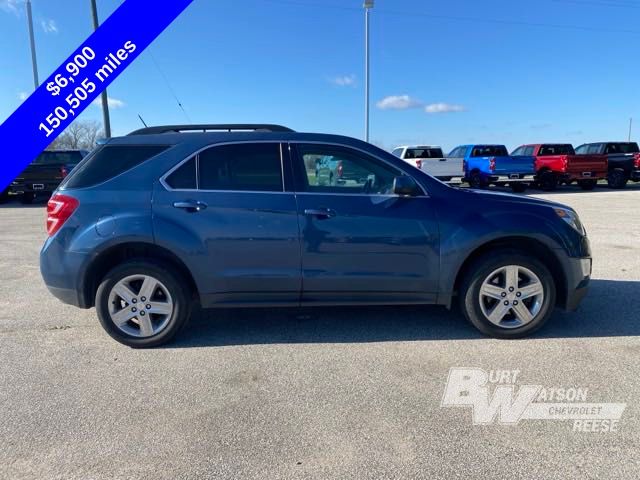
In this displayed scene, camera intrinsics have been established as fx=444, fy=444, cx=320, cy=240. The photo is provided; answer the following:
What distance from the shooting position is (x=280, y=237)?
3.70 m

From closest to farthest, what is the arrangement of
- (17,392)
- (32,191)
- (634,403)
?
(634,403)
(17,392)
(32,191)

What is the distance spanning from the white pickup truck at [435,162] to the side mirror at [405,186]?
15.7m

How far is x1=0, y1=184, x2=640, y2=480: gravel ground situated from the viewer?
7.84ft

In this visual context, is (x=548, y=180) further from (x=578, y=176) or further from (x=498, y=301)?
(x=498, y=301)

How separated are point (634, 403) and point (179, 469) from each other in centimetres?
285

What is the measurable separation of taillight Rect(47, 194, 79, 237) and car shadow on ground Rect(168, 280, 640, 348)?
55.2 inches

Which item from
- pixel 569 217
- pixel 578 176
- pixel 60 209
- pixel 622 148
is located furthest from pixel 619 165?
pixel 60 209

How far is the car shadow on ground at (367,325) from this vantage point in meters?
3.99

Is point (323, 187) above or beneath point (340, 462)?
above

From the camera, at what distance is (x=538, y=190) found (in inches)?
824

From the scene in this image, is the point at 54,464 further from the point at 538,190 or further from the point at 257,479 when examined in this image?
the point at 538,190

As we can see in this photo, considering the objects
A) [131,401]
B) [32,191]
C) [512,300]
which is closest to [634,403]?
[512,300]

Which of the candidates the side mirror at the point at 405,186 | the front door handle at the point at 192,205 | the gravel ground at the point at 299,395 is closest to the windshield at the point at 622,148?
the gravel ground at the point at 299,395

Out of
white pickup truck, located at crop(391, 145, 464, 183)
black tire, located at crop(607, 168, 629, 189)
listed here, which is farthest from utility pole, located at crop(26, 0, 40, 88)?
black tire, located at crop(607, 168, 629, 189)
